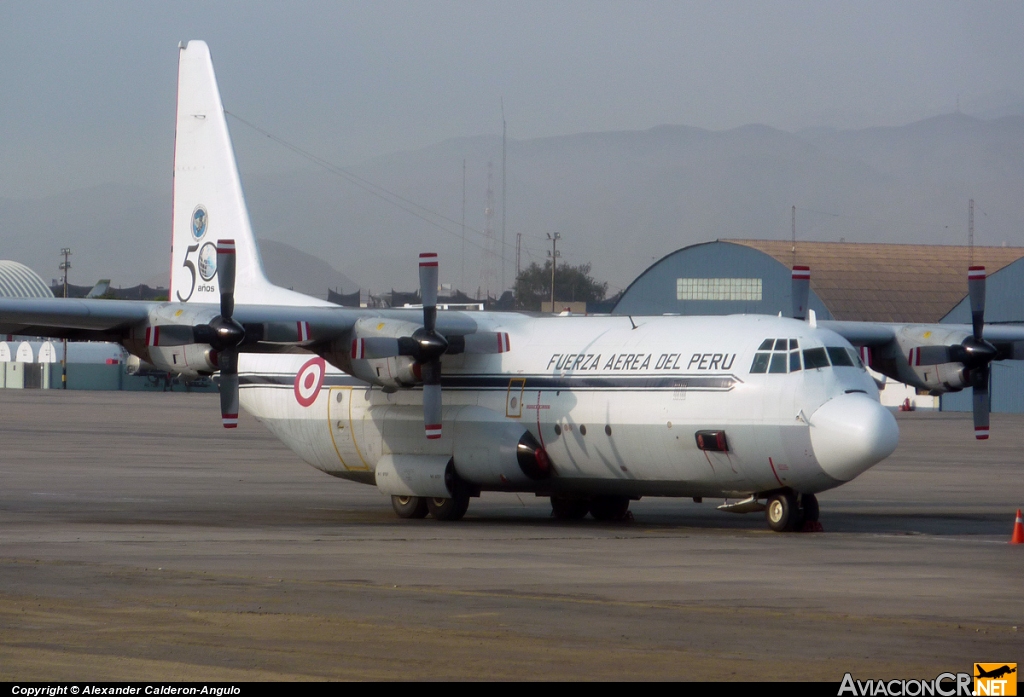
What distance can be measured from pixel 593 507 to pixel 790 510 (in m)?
4.36

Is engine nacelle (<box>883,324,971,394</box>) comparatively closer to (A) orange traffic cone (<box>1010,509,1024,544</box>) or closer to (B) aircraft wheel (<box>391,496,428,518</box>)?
(A) orange traffic cone (<box>1010,509,1024,544</box>)

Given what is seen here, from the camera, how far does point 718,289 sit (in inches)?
3243

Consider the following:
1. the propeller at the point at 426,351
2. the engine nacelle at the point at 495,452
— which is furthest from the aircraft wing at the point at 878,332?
the propeller at the point at 426,351

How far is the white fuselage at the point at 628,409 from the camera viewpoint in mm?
19531

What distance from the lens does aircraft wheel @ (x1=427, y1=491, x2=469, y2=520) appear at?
2284 centimetres

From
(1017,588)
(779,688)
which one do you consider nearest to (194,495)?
(1017,588)

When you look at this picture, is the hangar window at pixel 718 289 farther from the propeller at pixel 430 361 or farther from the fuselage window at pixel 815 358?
the fuselage window at pixel 815 358

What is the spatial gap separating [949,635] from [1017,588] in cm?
365

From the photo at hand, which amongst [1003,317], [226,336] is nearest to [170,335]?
[226,336]

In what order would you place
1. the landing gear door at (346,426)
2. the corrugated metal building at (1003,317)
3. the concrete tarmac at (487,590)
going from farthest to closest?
1. the corrugated metal building at (1003,317)
2. the landing gear door at (346,426)
3. the concrete tarmac at (487,590)

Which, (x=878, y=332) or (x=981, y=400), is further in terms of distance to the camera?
(x=878, y=332)

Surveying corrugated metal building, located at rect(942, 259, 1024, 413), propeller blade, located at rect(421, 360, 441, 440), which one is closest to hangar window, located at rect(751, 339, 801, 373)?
propeller blade, located at rect(421, 360, 441, 440)

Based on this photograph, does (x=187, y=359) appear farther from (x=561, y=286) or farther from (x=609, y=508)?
(x=561, y=286)

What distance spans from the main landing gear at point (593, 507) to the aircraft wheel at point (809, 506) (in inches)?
143
